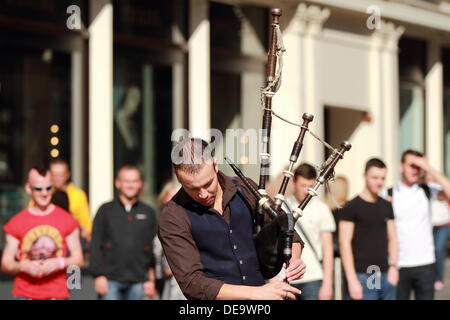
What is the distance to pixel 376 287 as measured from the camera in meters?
8.47

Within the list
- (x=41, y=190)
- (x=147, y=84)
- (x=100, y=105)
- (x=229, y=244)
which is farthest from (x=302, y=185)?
(x=147, y=84)

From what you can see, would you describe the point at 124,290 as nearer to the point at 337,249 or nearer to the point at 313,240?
the point at 313,240

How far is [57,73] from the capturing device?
45.2 feet

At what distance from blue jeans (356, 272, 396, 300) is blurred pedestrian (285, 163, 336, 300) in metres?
0.29

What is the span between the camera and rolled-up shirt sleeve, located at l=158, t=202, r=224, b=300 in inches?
171

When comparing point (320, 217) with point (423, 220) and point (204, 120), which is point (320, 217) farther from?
point (204, 120)

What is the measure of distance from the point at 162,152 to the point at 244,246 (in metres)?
10.5

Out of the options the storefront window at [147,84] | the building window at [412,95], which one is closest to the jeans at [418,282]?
the storefront window at [147,84]

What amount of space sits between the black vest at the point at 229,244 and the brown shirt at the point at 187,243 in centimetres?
3

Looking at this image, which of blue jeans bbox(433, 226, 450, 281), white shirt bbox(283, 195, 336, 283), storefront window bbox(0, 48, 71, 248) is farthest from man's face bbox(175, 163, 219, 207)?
blue jeans bbox(433, 226, 450, 281)

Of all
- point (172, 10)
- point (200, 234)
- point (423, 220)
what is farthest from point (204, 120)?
point (200, 234)

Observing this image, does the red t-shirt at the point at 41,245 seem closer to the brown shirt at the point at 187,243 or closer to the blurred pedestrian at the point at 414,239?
the brown shirt at the point at 187,243

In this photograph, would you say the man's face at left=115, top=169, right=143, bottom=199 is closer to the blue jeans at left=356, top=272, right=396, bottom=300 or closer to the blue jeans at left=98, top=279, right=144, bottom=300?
the blue jeans at left=98, top=279, right=144, bottom=300

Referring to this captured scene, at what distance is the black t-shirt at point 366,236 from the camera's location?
855cm
